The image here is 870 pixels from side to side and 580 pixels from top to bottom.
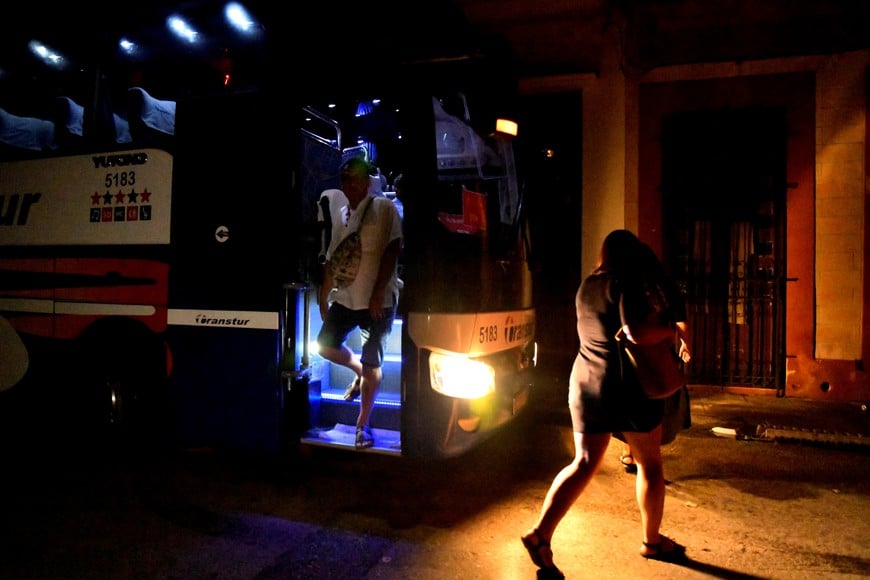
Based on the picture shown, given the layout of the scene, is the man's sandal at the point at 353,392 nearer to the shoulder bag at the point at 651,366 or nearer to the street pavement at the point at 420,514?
the street pavement at the point at 420,514

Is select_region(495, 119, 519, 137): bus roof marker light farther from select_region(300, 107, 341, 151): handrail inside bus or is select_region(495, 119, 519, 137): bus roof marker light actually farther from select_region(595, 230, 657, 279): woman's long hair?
select_region(300, 107, 341, 151): handrail inside bus

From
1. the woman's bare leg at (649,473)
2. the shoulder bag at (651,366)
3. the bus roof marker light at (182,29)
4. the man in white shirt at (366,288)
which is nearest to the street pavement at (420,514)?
the woman's bare leg at (649,473)

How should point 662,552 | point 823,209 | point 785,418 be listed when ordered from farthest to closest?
1. point 823,209
2. point 785,418
3. point 662,552

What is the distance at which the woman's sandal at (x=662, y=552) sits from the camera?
336cm

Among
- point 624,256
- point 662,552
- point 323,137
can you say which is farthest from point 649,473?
point 323,137

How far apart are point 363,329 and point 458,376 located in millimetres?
999

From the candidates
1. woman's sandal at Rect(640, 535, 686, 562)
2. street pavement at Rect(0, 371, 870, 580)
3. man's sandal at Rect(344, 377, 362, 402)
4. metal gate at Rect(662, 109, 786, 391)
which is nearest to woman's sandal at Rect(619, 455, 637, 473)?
street pavement at Rect(0, 371, 870, 580)

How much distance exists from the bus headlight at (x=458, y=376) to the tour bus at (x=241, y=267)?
0.4 inches

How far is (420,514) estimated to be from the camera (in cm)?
401

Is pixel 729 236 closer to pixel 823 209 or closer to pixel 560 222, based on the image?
pixel 823 209

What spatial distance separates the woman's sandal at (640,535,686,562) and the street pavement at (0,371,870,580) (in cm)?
7

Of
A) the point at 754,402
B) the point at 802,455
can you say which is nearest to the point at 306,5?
the point at 802,455

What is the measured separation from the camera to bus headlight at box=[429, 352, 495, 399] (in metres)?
3.74

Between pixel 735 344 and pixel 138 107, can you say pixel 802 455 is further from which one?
pixel 138 107
